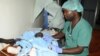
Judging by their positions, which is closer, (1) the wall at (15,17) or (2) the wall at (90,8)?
(1) the wall at (15,17)

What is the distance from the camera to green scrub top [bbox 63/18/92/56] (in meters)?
1.77

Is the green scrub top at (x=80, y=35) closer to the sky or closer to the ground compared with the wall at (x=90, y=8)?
closer to the ground

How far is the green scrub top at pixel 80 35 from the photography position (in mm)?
1771

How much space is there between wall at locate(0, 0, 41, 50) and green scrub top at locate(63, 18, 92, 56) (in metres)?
0.52

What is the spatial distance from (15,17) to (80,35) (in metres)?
0.68

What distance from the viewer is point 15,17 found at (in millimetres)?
1964

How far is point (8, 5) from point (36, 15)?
645 mm

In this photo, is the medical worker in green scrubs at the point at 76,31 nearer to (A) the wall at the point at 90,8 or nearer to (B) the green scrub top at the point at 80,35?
(B) the green scrub top at the point at 80,35

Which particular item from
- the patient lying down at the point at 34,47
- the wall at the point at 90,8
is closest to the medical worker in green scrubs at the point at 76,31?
the patient lying down at the point at 34,47

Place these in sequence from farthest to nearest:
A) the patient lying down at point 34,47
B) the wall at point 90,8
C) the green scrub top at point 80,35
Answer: the wall at point 90,8
the green scrub top at point 80,35
the patient lying down at point 34,47

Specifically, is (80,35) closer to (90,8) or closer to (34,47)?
(34,47)

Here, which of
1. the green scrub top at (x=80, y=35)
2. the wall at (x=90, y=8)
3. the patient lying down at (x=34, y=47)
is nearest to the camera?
the patient lying down at (x=34, y=47)

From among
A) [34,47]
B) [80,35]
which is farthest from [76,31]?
[34,47]

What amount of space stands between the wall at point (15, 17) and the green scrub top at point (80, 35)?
0.52 meters
